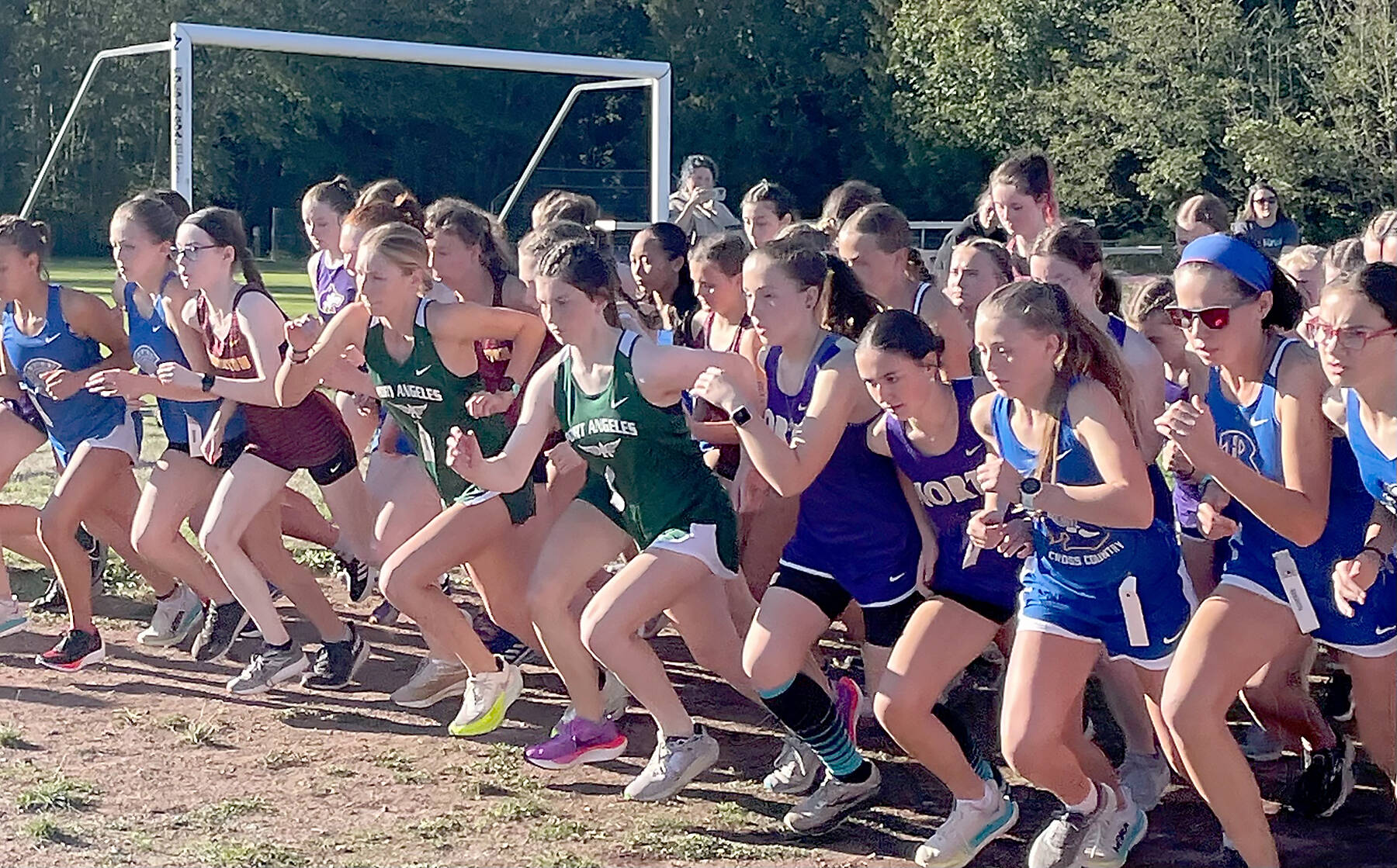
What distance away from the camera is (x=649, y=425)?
4742mm

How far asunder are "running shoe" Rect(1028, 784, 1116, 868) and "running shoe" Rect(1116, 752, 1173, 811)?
16.7 inches

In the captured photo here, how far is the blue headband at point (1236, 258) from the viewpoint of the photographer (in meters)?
4.04

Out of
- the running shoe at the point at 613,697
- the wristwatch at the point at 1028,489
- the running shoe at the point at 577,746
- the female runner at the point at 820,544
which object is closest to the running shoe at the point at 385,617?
the running shoe at the point at 613,697

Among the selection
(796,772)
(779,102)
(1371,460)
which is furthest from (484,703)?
(779,102)

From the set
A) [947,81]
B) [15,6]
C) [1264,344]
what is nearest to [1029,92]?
[947,81]

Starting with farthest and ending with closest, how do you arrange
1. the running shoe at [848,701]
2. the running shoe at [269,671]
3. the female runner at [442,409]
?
the running shoe at [269,671], the female runner at [442,409], the running shoe at [848,701]

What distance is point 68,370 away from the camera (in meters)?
6.41

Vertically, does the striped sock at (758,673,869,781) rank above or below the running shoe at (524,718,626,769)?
above

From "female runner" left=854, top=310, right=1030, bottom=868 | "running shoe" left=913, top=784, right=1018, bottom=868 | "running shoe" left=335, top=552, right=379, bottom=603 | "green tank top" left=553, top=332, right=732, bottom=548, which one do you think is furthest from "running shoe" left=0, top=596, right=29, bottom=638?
"running shoe" left=913, top=784, right=1018, bottom=868

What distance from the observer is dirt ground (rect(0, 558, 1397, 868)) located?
4469mm

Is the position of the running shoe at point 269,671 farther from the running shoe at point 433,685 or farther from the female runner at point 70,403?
the female runner at point 70,403

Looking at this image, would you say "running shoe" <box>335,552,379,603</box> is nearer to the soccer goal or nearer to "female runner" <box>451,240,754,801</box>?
"female runner" <box>451,240,754,801</box>

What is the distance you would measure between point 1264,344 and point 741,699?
260cm

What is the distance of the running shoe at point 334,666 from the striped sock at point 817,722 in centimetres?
220
